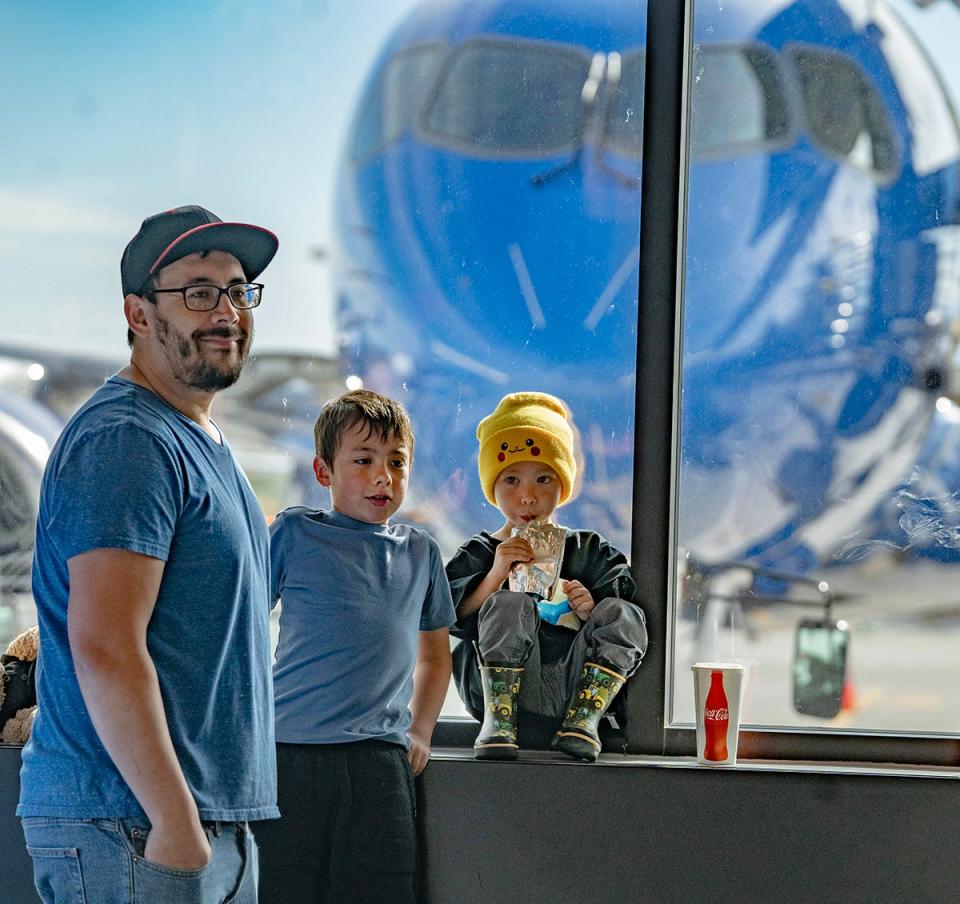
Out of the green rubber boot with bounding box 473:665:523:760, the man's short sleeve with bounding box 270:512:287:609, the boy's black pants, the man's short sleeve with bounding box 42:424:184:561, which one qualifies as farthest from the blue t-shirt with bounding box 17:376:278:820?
the green rubber boot with bounding box 473:665:523:760

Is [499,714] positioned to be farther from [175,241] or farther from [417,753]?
[175,241]

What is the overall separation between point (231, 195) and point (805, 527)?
137 cm

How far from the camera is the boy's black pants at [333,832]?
204 centimetres

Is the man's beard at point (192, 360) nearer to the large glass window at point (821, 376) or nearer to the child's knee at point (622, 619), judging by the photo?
the child's knee at point (622, 619)

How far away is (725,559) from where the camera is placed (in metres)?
2.46

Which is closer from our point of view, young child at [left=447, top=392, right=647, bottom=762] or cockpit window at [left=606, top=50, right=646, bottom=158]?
young child at [left=447, top=392, right=647, bottom=762]

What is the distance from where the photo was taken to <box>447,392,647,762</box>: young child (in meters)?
2.28

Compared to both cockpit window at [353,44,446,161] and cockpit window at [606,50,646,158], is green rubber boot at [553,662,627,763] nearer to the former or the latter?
cockpit window at [606,50,646,158]

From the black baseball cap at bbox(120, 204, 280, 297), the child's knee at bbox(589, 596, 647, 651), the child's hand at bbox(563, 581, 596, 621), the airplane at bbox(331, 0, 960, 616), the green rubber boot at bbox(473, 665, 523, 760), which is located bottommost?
the green rubber boot at bbox(473, 665, 523, 760)

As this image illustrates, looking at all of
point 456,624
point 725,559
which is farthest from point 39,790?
point 725,559

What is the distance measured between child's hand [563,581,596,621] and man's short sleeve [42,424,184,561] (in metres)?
1.18

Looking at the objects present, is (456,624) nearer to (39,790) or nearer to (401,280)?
(401,280)

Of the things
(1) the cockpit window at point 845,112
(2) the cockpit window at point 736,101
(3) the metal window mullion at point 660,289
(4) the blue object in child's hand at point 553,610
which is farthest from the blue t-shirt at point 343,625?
(1) the cockpit window at point 845,112

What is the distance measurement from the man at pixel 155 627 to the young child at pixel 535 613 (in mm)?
932
